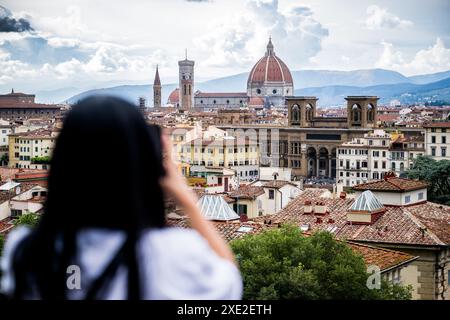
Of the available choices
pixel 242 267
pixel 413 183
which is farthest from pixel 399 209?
pixel 242 267

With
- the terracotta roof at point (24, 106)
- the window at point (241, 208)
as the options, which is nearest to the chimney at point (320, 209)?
the window at point (241, 208)

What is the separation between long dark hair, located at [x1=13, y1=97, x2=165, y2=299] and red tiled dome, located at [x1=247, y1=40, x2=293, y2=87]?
62.0 m

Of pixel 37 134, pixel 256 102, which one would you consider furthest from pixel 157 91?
pixel 37 134

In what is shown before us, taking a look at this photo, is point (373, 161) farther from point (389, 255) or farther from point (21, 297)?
point (21, 297)

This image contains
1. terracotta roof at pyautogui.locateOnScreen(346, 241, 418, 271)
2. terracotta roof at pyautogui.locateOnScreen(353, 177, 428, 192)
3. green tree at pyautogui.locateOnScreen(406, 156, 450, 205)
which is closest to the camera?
terracotta roof at pyautogui.locateOnScreen(346, 241, 418, 271)

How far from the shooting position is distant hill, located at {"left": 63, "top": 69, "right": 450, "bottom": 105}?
2453 centimetres

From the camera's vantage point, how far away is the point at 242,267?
20.5ft

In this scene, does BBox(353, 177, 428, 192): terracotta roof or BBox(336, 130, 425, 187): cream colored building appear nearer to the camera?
BBox(353, 177, 428, 192): terracotta roof

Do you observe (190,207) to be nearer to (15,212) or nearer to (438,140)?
(15,212)

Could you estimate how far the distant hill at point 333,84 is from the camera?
966 inches

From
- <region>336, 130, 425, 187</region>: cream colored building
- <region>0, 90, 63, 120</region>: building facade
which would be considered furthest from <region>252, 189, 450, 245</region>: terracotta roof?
<region>0, 90, 63, 120</region>: building facade

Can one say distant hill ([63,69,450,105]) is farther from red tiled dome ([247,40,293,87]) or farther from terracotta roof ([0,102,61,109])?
terracotta roof ([0,102,61,109])

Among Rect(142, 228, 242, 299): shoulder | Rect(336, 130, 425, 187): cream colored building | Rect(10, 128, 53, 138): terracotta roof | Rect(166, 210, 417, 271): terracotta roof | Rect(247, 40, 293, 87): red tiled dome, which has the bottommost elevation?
Rect(336, 130, 425, 187): cream colored building

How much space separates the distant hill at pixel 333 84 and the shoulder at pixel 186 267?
138 inches
